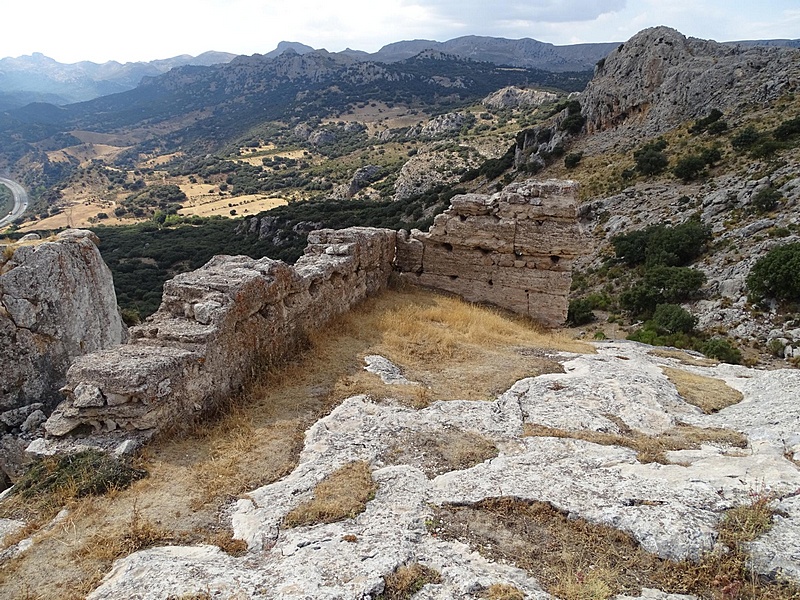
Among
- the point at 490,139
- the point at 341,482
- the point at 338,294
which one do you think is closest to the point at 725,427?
the point at 341,482

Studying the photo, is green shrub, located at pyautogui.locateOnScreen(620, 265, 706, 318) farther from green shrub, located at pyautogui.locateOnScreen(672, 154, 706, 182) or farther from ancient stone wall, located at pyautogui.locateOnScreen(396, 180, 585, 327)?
ancient stone wall, located at pyautogui.locateOnScreen(396, 180, 585, 327)

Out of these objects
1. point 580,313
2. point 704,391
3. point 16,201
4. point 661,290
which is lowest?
point 16,201

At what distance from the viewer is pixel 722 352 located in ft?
53.2

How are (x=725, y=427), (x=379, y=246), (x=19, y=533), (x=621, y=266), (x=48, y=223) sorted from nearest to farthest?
(x=19, y=533) → (x=725, y=427) → (x=379, y=246) → (x=621, y=266) → (x=48, y=223)

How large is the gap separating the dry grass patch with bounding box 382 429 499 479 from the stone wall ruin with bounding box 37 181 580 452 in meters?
2.66

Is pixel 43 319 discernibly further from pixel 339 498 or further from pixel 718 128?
pixel 718 128

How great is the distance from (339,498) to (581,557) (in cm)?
211

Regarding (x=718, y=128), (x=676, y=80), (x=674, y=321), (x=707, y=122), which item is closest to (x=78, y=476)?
(x=674, y=321)

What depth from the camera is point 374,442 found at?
6016mm

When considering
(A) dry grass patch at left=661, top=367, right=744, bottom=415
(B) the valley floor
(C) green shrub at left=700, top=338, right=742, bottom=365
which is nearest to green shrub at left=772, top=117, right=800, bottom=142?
(C) green shrub at left=700, top=338, right=742, bottom=365

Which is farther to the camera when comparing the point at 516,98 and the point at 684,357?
the point at 516,98

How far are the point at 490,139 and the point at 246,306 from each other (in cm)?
7931

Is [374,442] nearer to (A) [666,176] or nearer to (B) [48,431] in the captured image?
(B) [48,431]

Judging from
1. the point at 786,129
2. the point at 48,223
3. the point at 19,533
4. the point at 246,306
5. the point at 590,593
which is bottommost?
the point at 48,223
